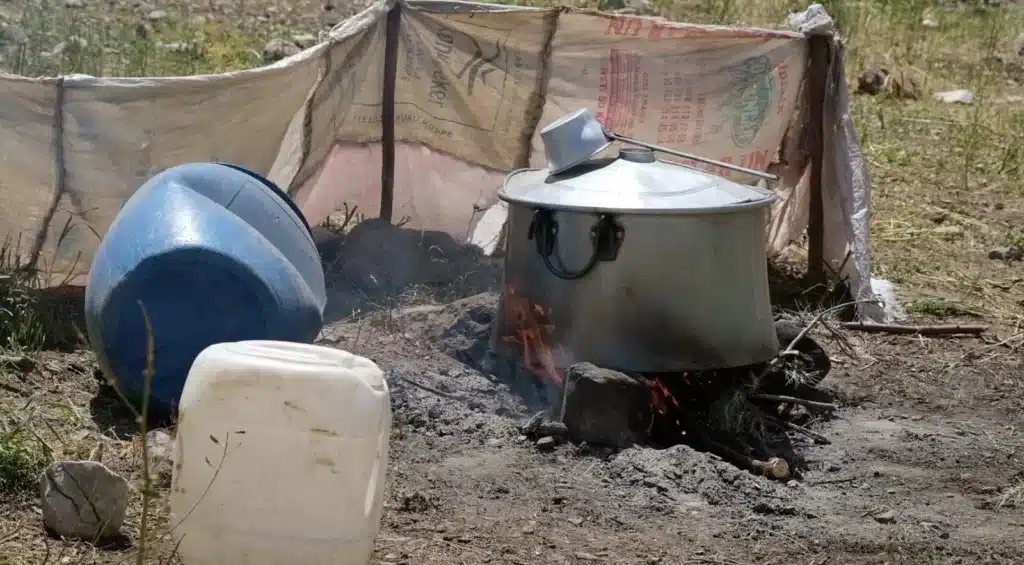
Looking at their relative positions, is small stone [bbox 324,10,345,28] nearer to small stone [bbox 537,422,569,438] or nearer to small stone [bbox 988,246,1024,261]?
→ small stone [bbox 988,246,1024,261]

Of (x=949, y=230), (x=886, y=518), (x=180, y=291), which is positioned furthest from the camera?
(x=949, y=230)

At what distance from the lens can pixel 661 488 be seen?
3961 mm

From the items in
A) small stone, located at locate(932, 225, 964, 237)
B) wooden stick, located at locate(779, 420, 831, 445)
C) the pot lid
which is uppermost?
the pot lid

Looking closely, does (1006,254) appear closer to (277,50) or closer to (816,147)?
(816,147)

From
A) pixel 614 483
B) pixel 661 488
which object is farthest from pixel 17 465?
pixel 661 488

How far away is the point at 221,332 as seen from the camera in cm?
403

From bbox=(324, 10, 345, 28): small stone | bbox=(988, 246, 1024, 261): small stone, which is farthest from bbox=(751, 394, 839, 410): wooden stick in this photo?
bbox=(324, 10, 345, 28): small stone

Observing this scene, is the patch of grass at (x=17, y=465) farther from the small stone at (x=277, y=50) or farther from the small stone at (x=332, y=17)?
the small stone at (x=332, y=17)

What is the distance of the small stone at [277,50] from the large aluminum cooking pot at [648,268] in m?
5.12

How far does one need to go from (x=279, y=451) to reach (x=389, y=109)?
377 cm

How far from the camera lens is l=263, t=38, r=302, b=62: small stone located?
30.5 ft

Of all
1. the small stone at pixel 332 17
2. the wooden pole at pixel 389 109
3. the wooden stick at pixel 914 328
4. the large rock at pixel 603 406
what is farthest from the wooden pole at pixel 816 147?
the small stone at pixel 332 17

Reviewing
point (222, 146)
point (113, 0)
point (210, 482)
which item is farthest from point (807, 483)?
point (113, 0)

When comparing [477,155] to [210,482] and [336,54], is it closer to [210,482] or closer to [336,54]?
[336,54]
